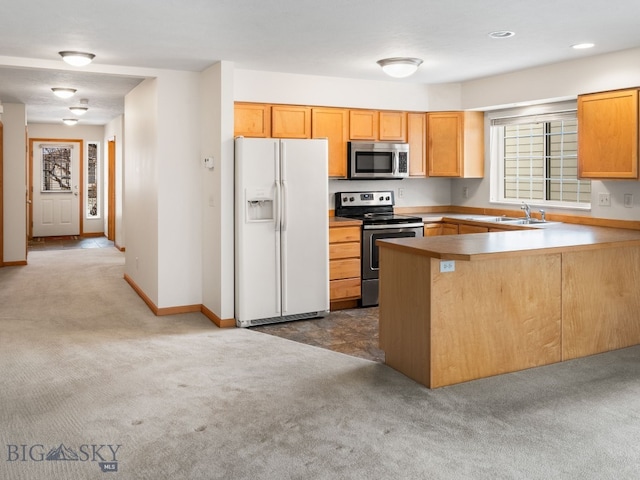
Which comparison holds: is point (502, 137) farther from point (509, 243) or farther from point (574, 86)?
point (509, 243)

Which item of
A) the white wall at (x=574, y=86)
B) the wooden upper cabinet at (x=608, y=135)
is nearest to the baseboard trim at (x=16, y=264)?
the white wall at (x=574, y=86)

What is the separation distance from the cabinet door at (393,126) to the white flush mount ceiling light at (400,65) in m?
1.18

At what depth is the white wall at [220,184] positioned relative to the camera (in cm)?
510

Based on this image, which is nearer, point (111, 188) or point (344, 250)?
point (344, 250)

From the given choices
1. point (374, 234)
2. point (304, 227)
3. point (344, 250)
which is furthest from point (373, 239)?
point (304, 227)

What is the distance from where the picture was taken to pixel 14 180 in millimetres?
8500

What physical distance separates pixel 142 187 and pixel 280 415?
3.82 meters

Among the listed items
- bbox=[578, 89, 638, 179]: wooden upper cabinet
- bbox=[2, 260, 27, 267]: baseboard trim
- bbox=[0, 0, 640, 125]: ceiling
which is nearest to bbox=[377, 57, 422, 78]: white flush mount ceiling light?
bbox=[0, 0, 640, 125]: ceiling

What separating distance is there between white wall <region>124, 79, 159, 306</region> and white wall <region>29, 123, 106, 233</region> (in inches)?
205

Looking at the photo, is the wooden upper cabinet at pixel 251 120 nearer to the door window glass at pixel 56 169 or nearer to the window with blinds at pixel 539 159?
the window with blinds at pixel 539 159

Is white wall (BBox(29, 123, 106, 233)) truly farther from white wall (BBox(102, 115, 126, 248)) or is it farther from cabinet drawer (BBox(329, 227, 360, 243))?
cabinet drawer (BBox(329, 227, 360, 243))

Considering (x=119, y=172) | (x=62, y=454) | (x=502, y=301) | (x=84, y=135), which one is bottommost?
(x=62, y=454)

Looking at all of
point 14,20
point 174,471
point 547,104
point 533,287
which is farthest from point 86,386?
point 547,104

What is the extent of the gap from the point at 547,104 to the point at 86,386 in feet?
15.4
